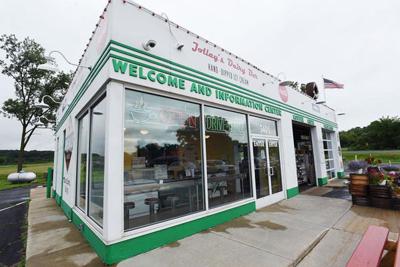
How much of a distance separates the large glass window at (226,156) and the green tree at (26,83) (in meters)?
20.6

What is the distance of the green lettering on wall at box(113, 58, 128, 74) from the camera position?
324cm

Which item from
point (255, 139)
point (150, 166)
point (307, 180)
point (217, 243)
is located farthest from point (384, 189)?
point (150, 166)

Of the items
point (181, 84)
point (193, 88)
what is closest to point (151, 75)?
point (181, 84)

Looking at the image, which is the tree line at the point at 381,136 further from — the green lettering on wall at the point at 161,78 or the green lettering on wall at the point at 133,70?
the green lettering on wall at the point at 133,70

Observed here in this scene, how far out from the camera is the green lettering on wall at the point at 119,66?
3.24 m

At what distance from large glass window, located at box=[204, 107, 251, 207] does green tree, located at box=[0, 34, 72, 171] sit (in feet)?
67.6

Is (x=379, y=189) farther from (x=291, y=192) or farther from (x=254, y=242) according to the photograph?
(x=254, y=242)

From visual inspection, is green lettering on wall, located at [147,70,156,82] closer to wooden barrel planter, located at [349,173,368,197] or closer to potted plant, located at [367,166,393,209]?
wooden barrel planter, located at [349,173,368,197]

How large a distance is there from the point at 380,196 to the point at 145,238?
695 centimetres

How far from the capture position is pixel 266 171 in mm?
6621

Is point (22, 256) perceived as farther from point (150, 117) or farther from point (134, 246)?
point (150, 117)

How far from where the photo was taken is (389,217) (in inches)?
196

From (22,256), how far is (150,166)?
2.82 meters

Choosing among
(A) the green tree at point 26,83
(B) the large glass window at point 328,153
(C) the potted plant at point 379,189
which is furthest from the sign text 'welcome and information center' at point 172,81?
(A) the green tree at point 26,83
